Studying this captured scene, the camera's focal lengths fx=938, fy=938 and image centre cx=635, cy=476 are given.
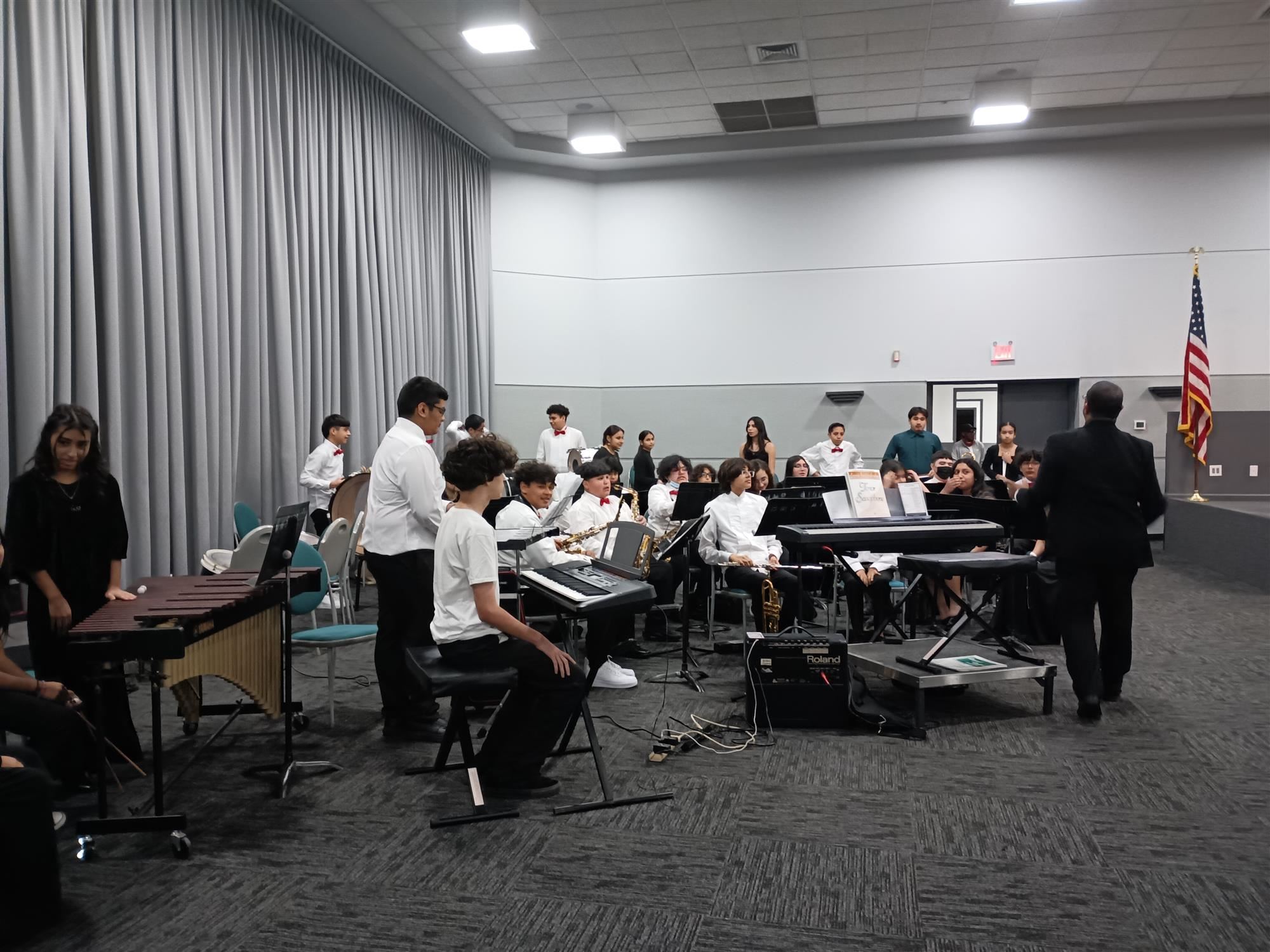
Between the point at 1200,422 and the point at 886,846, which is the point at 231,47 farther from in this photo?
the point at 1200,422

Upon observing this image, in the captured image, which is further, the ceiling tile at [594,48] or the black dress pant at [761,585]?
the ceiling tile at [594,48]

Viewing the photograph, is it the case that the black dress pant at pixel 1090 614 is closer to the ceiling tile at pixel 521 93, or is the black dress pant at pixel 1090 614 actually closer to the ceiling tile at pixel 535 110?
the ceiling tile at pixel 521 93

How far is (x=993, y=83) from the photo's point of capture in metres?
9.78

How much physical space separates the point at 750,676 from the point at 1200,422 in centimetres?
827

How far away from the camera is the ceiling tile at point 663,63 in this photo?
9.07m

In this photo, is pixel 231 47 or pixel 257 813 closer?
pixel 257 813

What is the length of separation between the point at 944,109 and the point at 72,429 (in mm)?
9908

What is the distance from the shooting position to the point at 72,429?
12.0 ft

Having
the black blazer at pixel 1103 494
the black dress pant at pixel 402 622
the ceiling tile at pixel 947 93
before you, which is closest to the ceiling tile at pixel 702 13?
the ceiling tile at pixel 947 93

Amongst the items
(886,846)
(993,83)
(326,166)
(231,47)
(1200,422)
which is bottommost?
(886,846)

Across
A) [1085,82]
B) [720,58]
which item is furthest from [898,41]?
[1085,82]

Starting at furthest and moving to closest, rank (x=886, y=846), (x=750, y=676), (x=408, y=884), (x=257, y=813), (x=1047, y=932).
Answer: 1. (x=750, y=676)
2. (x=257, y=813)
3. (x=886, y=846)
4. (x=408, y=884)
5. (x=1047, y=932)

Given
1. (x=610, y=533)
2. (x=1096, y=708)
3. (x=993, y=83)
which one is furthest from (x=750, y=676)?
(x=993, y=83)

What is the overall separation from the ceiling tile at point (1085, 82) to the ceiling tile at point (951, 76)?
742 mm
